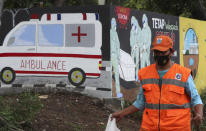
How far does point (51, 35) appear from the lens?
1189 cm

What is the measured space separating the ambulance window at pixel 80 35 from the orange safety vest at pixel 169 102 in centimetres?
618

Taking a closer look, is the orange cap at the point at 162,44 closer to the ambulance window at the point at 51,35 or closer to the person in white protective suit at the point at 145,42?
the ambulance window at the point at 51,35

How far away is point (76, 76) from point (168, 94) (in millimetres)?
6496

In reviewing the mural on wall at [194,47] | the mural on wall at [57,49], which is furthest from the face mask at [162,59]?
the mural on wall at [194,47]

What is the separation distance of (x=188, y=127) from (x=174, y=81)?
53 cm

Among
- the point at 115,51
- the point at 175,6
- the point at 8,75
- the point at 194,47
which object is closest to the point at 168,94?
the point at 115,51

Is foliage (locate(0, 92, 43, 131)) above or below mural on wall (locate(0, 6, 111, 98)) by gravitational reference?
below

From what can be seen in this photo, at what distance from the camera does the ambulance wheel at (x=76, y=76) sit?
38.4 feet

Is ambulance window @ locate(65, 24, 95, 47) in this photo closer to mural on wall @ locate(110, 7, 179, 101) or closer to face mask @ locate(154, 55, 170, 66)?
mural on wall @ locate(110, 7, 179, 101)

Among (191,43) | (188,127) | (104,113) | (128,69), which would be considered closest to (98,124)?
(104,113)

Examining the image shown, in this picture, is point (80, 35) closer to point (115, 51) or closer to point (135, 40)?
point (115, 51)

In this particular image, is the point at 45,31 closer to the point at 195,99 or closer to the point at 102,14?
the point at 102,14

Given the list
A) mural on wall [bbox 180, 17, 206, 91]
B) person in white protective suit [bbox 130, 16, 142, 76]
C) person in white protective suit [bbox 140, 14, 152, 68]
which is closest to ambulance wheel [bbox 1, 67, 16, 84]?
person in white protective suit [bbox 130, 16, 142, 76]

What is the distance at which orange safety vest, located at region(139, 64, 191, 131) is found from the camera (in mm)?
5375
